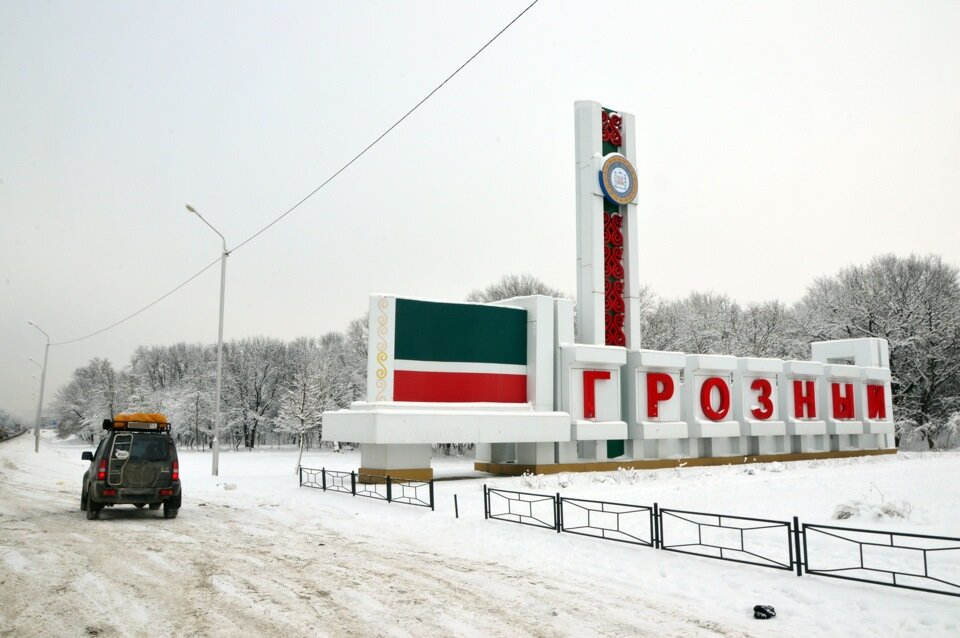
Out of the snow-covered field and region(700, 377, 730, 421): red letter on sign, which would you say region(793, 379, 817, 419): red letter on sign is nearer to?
region(700, 377, 730, 421): red letter on sign

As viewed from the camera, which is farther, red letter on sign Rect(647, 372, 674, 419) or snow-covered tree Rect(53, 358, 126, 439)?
snow-covered tree Rect(53, 358, 126, 439)

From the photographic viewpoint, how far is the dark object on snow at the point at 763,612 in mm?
8852

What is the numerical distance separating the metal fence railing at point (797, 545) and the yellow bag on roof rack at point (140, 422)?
8.61 metres

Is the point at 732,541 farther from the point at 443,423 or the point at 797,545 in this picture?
the point at 443,423

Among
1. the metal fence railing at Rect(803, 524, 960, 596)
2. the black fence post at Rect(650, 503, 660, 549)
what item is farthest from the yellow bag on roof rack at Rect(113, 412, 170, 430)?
the metal fence railing at Rect(803, 524, 960, 596)

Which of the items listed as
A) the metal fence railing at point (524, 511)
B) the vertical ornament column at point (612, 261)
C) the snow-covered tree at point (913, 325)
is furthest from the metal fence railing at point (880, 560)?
the snow-covered tree at point (913, 325)

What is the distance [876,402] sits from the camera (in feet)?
150

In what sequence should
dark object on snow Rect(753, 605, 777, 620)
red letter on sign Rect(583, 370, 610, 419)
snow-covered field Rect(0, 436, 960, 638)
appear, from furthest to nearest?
red letter on sign Rect(583, 370, 610, 419)
dark object on snow Rect(753, 605, 777, 620)
snow-covered field Rect(0, 436, 960, 638)

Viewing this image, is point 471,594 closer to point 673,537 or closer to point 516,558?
point 516,558

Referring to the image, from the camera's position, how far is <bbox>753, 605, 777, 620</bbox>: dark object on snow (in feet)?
29.0

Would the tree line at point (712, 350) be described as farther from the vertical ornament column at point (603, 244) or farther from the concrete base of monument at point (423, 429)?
the vertical ornament column at point (603, 244)

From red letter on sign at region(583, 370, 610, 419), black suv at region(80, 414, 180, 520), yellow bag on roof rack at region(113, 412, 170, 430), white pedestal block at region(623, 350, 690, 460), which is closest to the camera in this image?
black suv at region(80, 414, 180, 520)

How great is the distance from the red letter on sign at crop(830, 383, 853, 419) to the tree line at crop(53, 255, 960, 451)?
37.8 feet

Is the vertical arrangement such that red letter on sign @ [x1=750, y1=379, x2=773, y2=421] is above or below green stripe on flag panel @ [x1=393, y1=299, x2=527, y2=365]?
below
